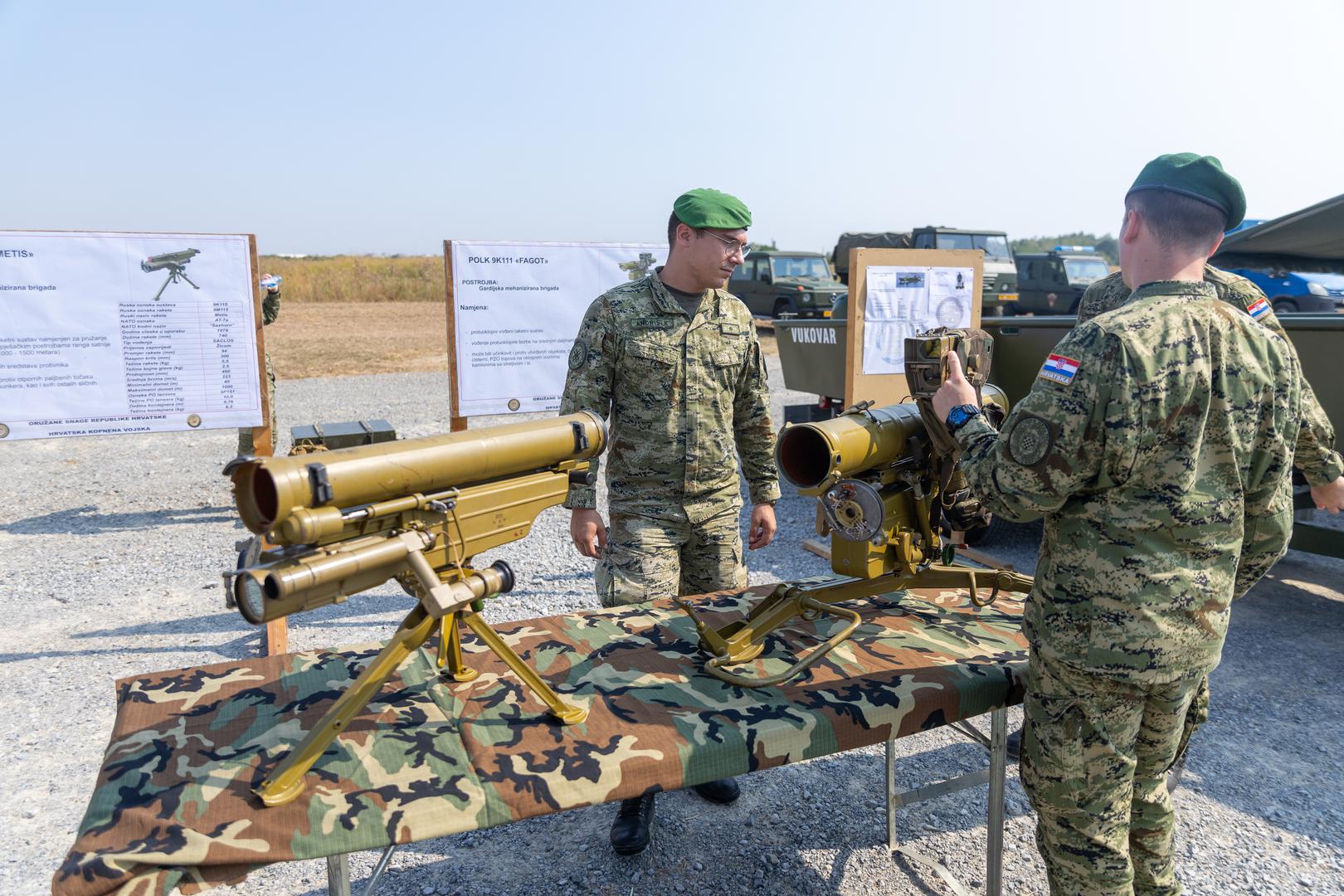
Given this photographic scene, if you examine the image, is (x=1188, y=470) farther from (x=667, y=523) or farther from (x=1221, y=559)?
(x=667, y=523)

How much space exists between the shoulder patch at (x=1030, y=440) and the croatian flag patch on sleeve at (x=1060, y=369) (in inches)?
3.4

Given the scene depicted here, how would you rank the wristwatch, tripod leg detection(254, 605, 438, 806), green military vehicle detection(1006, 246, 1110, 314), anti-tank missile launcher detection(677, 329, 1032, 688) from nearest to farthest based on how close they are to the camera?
tripod leg detection(254, 605, 438, 806) < the wristwatch < anti-tank missile launcher detection(677, 329, 1032, 688) < green military vehicle detection(1006, 246, 1110, 314)

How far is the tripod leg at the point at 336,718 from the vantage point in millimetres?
1658

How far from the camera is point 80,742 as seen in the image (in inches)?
134

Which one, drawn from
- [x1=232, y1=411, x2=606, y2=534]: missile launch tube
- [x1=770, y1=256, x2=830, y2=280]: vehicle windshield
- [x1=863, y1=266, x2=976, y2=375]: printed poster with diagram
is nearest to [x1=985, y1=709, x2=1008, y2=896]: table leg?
[x1=232, y1=411, x2=606, y2=534]: missile launch tube

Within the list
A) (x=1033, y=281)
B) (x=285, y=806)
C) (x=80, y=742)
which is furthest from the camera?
(x=1033, y=281)

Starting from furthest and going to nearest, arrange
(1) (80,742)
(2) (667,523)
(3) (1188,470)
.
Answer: (1) (80,742)
(2) (667,523)
(3) (1188,470)

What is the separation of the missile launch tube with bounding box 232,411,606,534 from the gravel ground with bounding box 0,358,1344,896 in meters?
1.41

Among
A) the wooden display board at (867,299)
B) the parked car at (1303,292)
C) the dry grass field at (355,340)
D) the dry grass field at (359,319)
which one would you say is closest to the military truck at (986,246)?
the dry grass field at (359,319)

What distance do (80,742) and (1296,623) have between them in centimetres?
546

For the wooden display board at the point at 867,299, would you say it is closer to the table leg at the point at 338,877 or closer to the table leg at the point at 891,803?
the table leg at the point at 891,803

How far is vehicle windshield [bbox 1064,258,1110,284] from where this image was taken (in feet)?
61.9

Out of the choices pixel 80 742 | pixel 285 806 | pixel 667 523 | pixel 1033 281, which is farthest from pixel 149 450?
pixel 1033 281

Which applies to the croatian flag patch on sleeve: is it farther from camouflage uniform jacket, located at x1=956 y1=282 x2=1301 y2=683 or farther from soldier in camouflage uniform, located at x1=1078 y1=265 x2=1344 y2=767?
soldier in camouflage uniform, located at x1=1078 y1=265 x2=1344 y2=767
